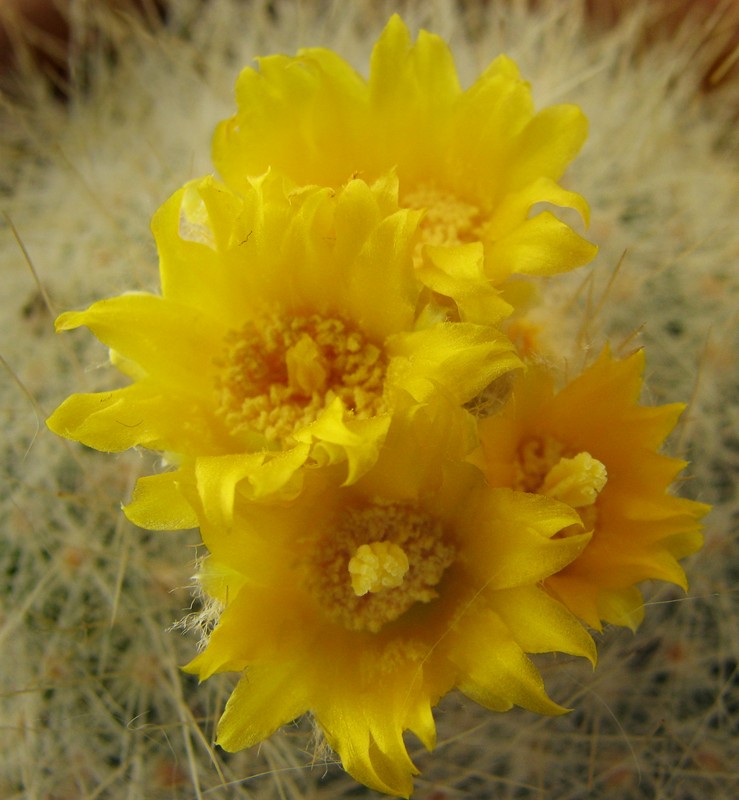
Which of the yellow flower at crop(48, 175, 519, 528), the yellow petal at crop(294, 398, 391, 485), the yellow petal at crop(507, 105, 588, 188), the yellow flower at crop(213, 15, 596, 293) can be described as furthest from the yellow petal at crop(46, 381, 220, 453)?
the yellow petal at crop(507, 105, 588, 188)

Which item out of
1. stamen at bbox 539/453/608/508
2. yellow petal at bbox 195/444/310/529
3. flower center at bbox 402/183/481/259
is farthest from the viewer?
flower center at bbox 402/183/481/259

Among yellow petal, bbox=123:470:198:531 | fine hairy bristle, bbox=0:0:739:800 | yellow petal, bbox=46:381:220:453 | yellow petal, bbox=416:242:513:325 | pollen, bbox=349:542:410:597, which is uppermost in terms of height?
yellow petal, bbox=416:242:513:325

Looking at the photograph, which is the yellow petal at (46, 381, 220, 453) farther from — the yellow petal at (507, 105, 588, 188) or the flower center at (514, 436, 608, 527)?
the yellow petal at (507, 105, 588, 188)

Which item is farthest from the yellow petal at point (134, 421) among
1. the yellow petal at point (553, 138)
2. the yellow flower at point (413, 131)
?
the yellow petal at point (553, 138)

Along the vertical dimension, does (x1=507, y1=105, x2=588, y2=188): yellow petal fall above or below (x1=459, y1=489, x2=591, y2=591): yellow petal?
above

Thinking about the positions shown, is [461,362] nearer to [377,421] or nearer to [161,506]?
[377,421]

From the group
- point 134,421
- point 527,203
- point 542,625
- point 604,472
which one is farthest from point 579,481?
point 134,421

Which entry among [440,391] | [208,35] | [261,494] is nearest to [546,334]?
[440,391]
